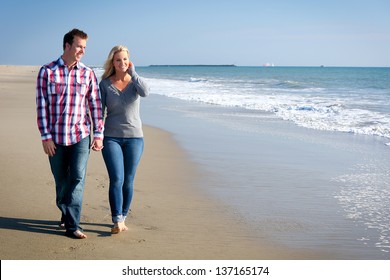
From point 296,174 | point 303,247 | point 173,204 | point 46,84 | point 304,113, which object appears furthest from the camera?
point 304,113

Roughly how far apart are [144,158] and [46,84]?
13.7 feet

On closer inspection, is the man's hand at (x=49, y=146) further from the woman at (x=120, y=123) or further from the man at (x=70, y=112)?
the woman at (x=120, y=123)

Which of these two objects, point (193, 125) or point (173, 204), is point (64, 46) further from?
point (193, 125)

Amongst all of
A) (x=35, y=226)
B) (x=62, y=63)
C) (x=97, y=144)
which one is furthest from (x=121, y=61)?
Result: (x=35, y=226)

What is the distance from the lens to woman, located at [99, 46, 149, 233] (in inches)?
172

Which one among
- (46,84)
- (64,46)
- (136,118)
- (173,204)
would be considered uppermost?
(64,46)

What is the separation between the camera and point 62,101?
13.5ft

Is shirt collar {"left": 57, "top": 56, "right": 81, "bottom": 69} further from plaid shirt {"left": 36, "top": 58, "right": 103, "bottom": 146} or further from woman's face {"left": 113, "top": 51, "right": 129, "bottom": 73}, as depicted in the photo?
woman's face {"left": 113, "top": 51, "right": 129, "bottom": 73}

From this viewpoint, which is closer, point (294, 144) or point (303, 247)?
point (303, 247)

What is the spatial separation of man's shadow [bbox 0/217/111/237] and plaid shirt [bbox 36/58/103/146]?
3.03ft

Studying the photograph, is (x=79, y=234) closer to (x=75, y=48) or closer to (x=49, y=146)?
(x=49, y=146)

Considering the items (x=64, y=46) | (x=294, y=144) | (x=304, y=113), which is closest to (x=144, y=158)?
(x=294, y=144)

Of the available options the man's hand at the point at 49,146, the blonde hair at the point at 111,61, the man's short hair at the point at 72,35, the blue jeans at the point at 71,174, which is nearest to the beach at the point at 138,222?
the blue jeans at the point at 71,174

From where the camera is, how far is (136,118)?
4504 millimetres
